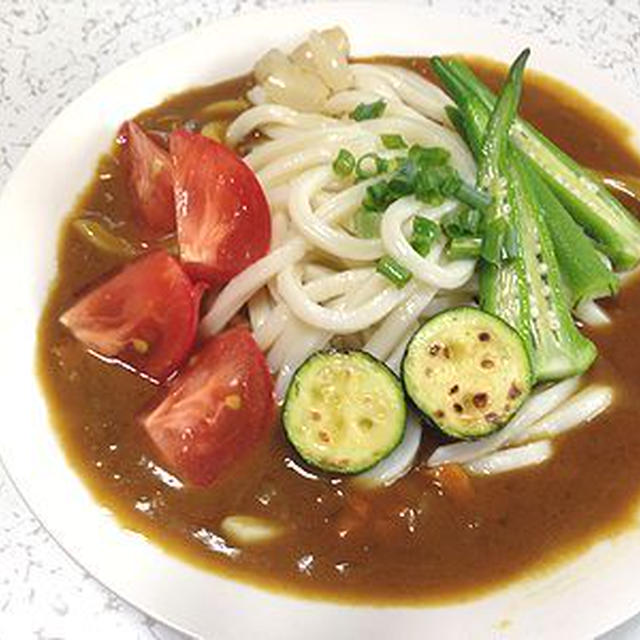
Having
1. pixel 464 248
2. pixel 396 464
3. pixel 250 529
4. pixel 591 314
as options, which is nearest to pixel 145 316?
pixel 250 529

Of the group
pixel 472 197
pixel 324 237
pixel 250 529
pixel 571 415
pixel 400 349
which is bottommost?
pixel 250 529

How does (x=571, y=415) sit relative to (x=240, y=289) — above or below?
below

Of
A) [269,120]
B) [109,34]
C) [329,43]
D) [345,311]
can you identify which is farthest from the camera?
[109,34]

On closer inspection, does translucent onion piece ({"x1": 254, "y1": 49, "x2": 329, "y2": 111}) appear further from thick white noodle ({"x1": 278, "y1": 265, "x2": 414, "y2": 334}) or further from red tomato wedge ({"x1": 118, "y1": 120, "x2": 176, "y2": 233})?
thick white noodle ({"x1": 278, "y1": 265, "x2": 414, "y2": 334})

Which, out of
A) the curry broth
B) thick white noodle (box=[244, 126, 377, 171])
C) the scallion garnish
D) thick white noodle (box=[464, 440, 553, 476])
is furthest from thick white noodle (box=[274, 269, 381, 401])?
thick white noodle (box=[464, 440, 553, 476])

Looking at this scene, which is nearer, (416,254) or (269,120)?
(416,254)

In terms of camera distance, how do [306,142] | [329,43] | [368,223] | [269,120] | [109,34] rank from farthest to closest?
[109,34] < [329,43] < [269,120] < [306,142] < [368,223]

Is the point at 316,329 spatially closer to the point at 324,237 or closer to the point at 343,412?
the point at 324,237

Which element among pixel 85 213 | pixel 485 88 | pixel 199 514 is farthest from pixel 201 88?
pixel 199 514
